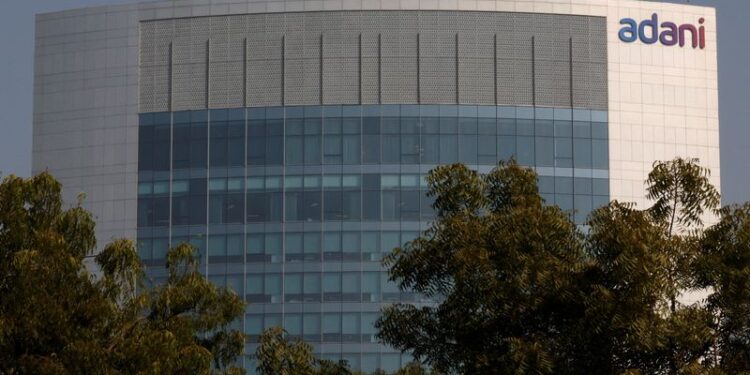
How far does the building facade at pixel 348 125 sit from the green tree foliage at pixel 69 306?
37952mm

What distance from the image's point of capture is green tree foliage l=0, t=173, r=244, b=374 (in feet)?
148

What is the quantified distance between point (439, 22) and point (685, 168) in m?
46.9

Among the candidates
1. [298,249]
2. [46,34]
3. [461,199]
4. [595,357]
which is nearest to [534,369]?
[595,357]

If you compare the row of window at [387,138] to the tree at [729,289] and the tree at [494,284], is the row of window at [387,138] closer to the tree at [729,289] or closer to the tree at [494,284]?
the tree at [494,284]

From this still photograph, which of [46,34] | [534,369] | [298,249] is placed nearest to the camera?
[534,369]

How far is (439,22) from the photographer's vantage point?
90000 mm

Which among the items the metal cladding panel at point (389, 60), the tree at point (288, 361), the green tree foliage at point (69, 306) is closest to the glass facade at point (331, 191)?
the metal cladding panel at point (389, 60)

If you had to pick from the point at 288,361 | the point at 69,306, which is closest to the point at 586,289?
the point at 288,361

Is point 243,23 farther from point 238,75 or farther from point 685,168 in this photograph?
point 685,168

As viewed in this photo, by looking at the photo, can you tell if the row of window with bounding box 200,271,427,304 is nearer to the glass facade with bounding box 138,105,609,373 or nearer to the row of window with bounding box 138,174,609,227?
the glass facade with bounding box 138,105,609,373

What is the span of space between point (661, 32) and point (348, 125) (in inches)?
698

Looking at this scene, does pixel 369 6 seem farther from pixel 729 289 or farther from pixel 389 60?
pixel 729 289

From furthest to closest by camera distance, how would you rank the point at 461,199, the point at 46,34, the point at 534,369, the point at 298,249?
the point at 46,34, the point at 298,249, the point at 461,199, the point at 534,369

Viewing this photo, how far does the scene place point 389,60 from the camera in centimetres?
8969
